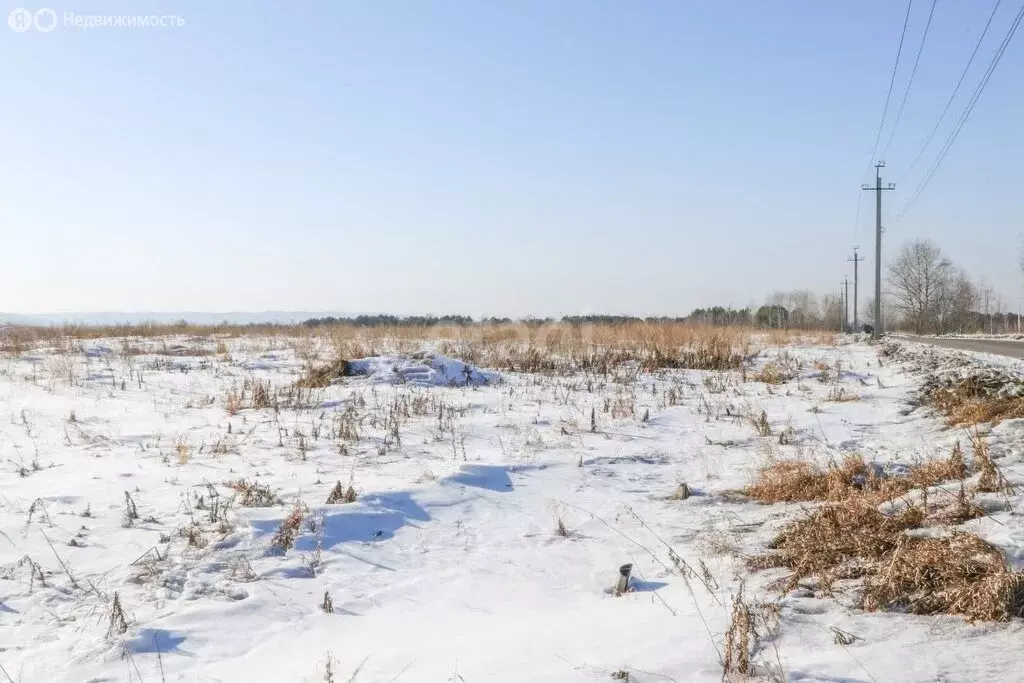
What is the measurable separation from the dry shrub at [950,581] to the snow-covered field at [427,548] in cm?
9

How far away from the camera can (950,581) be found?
2.90 metres

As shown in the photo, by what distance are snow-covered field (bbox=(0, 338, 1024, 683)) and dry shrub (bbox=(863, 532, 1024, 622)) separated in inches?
3.6

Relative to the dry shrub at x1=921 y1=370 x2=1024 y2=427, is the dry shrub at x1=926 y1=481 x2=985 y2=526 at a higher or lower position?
lower

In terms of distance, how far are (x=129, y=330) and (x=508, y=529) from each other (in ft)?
98.0

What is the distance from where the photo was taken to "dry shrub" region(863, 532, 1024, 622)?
2.71m

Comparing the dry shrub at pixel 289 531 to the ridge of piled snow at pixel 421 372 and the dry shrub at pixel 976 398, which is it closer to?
the dry shrub at pixel 976 398

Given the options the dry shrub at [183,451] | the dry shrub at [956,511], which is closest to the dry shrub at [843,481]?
the dry shrub at [956,511]

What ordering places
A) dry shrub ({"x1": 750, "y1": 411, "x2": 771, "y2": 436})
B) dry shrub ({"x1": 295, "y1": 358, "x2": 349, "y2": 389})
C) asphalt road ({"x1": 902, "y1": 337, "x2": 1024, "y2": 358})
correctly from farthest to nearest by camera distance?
asphalt road ({"x1": 902, "y1": 337, "x2": 1024, "y2": 358})
dry shrub ({"x1": 295, "y1": 358, "x2": 349, "y2": 389})
dry shrub ({"x1": 750, "y1": 411, "x2": 771, "y2": 436})

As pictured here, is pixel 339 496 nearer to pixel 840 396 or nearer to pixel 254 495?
pixel 254 495

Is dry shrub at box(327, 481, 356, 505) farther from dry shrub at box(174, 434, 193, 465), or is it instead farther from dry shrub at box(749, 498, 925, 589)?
dry shrub at box(749, 498, 925, 589)

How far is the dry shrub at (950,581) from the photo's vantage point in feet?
8.89

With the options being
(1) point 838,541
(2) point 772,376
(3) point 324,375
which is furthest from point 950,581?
(3) point 324,375

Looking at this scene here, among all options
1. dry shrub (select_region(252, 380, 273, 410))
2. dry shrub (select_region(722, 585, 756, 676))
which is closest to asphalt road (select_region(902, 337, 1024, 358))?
dry shrub (select_region(722, 585, 756, 676))

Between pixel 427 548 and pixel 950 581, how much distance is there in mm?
2753
